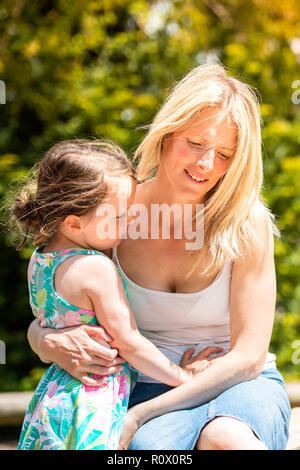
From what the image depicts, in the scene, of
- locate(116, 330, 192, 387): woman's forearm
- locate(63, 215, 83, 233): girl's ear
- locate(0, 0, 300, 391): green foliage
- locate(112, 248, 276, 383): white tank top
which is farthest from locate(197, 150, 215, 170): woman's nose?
locate(0, 0, 300, 391): green foliage

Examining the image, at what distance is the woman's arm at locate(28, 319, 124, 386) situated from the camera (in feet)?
6.31

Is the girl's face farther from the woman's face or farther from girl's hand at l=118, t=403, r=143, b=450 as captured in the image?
girl's hand at l=118, t=403, r=143, b=450

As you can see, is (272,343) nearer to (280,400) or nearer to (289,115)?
(289,115)

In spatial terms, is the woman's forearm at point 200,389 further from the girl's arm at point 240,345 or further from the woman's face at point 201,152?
the woman's face at point 201,152

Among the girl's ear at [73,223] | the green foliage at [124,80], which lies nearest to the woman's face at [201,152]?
the girl's ear at [73,223]

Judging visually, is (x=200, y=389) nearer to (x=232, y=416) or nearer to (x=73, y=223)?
(x=232, y=416)

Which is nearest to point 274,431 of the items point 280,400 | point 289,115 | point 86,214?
point 280,400

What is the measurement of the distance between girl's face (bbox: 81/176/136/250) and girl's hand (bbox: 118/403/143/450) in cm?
56

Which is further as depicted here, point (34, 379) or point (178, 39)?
point (178, 39)

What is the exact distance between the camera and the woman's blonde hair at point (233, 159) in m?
2.12

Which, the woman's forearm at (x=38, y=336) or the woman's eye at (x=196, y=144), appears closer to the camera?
the woman's forearm at (x=38, y=336)

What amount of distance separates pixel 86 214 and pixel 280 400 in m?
0.90

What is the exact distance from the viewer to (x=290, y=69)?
529 centimetres

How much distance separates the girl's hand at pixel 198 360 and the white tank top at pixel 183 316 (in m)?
0.04
